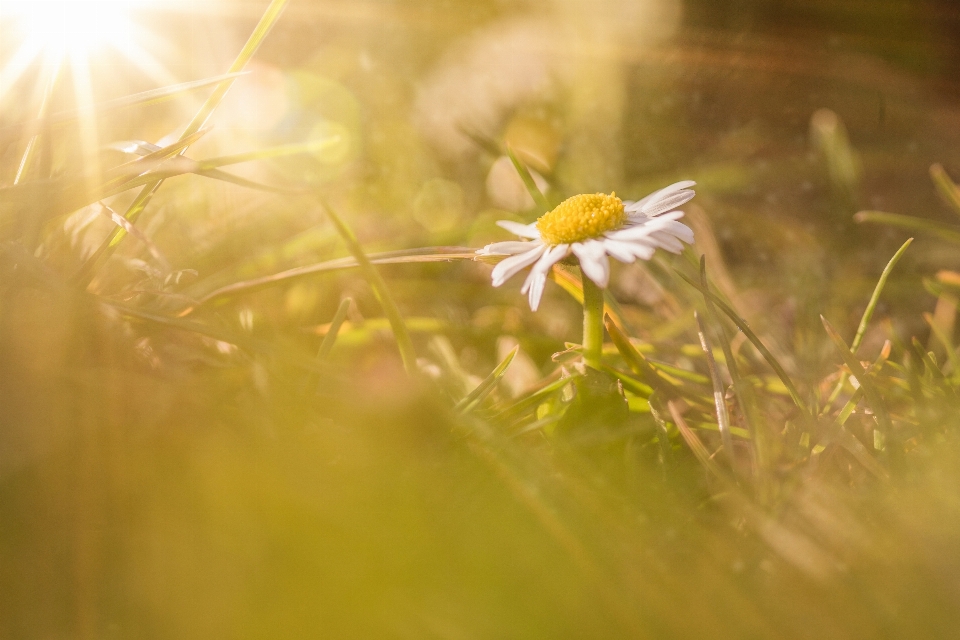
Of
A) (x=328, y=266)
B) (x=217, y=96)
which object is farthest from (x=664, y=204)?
(x=217, y=96)

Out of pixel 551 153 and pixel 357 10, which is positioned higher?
pixel 357 10

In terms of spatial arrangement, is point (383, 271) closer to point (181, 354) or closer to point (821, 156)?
point (181, 354)

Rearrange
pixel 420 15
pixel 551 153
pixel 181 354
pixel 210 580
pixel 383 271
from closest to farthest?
pixel 210 580
pixel 181 354
pixel 383 271
pixel 551 153
pixel 420 15

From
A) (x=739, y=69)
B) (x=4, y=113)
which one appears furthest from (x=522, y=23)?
(x=4, y=113)

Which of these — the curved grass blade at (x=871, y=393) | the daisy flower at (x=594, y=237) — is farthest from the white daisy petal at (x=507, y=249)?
the curved grass blade at (x=871, y=393)

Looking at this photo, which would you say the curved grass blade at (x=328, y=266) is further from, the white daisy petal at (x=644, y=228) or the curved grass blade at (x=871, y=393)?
the curved grass blade at (x=871, y=393)

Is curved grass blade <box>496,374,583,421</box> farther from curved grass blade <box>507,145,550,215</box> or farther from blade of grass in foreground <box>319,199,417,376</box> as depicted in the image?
curved grass blade <box>507,145,550,215</box>

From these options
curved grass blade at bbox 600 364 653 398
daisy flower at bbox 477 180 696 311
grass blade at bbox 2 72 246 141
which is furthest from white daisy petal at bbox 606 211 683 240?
grass blade at bbox 2 72 246 141

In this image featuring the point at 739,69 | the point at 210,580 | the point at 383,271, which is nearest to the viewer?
the point at 210,580
